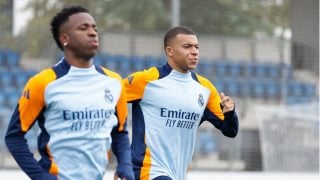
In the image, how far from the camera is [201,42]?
16812mm

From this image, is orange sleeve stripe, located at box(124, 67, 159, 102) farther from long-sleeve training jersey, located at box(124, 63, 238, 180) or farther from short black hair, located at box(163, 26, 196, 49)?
short black hair, located at box(163, 26, 196, 49)

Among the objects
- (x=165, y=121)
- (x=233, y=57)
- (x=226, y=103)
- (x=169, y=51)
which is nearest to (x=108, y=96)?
(x=226, y=103)

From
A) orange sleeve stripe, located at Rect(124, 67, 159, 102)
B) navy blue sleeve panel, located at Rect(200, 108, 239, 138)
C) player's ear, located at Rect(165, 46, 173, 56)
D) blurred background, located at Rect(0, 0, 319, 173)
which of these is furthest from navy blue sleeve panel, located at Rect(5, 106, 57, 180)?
blurred background, located at Rect(0, 0, 319, 173)

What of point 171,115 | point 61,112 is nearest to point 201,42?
point 171,115

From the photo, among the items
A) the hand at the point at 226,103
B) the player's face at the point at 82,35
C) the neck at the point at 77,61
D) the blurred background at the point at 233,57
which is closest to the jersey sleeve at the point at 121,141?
the neck at the point at 77,61

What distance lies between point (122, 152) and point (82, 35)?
2.27 feet

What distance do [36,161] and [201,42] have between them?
12373 millimetres

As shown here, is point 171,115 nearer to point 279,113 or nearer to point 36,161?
point 36,161

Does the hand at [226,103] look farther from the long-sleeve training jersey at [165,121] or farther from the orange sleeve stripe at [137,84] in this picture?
the orange sleeve stripe at [137,84]

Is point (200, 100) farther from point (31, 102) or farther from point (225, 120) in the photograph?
point (31, 102)

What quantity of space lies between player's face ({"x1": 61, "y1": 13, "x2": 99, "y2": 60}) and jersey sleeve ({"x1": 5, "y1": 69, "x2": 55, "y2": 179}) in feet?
0.93

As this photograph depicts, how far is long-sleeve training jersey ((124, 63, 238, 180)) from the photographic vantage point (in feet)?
20.5

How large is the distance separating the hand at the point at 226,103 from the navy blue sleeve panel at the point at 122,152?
1178 mm

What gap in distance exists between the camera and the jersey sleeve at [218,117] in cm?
638
